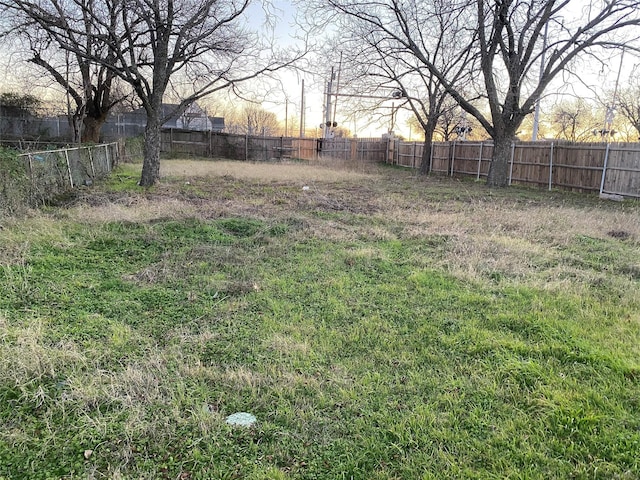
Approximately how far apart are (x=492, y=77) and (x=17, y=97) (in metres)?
22.8

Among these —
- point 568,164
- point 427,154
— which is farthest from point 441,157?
point 568,164

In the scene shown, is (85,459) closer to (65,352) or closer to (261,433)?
(261,433)

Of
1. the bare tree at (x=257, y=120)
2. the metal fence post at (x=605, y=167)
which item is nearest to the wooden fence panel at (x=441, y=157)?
the metal fence post at (x=605, y=167)

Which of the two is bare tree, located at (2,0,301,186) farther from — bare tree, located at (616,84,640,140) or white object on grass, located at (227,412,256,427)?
bare tree, located at (616,84,640,140)

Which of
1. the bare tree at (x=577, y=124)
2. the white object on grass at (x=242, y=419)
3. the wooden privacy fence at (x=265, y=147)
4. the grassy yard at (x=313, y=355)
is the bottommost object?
the white object on grass at (x=242, y=419)

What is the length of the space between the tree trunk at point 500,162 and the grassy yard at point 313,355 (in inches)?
340

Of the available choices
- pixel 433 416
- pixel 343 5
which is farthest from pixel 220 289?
pixel 343 5

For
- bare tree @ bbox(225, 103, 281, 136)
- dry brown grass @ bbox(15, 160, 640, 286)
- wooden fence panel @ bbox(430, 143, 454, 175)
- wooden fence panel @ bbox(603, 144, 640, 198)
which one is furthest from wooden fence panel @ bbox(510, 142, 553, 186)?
bare tree @ bbox(225, 103, 281, 136)

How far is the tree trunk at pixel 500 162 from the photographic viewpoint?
1376 cm

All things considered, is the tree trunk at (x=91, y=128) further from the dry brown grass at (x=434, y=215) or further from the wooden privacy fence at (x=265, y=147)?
the dry brown grass at (x=434, y=215)

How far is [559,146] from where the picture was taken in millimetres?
→ 13008

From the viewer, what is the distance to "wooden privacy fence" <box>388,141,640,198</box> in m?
11.0

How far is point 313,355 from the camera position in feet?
9.16

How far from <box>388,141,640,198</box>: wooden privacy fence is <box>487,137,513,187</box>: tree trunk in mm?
775
